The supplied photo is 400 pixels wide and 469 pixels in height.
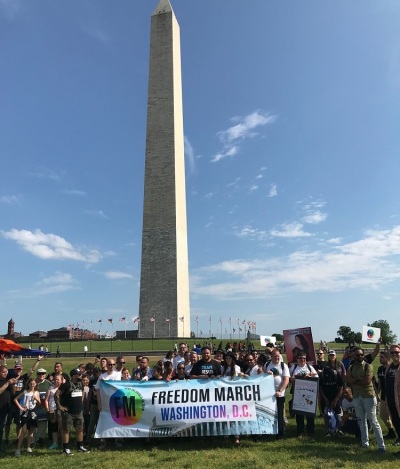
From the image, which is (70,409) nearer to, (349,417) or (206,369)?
(206,369)

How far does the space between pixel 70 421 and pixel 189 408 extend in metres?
2.30

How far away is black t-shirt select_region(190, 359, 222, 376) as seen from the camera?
9.33m

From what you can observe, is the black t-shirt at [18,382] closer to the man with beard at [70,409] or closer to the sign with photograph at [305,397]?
the man with beard at [70,409]

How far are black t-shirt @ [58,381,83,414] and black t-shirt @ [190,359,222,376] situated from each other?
2278 millimetres

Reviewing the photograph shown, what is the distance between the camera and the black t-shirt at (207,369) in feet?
30.6

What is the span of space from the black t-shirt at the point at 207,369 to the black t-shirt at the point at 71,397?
89.7 inches

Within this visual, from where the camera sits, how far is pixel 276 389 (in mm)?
9266

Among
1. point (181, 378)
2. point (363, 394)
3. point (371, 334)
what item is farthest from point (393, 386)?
point (371, 334)

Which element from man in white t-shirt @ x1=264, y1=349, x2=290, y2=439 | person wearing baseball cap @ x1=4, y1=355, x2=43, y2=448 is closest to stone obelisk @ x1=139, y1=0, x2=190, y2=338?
person wearing baseball cap @ x1=4, y1=355, x2=43, y2=448

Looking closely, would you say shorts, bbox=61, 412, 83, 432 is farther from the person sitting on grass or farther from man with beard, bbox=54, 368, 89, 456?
the person sitting on grass

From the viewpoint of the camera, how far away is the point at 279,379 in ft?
30.5

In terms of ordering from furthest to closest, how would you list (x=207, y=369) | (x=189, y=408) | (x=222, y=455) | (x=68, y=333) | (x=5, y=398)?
(x=68, y=333) < (x=207, y=369) < (x=5, y=398) < (x=189, y=408) < (x=222, y=455)

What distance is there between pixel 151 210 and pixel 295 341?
34.4 meters

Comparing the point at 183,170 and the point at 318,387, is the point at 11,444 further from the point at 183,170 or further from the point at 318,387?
the point at 183,170
